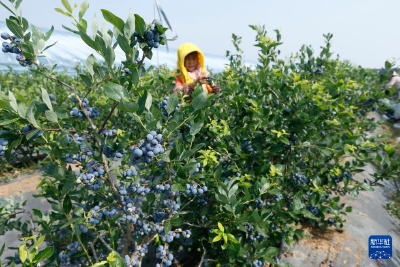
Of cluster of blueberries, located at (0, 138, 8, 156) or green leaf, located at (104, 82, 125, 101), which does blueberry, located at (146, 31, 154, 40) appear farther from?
cluster of blueberries, located at (0, 138, 8, 156)

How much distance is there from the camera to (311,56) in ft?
10.6

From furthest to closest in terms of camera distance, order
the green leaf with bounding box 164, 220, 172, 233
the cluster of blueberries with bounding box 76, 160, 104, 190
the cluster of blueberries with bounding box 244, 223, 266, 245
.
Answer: the cluster of blueberries with bounding box 244, 223, 266, 245, the green leaf with bounding box 164, 220, 172, 233, the cluster of blueberries with bounding box 76, 160, 104, 190

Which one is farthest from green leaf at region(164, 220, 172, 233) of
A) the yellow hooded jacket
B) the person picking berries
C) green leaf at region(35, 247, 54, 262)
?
the yellow hooded jacket

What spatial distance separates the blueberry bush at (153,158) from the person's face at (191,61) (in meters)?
1.11

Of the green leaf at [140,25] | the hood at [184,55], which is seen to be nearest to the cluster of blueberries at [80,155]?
the green leaf at [140,25]

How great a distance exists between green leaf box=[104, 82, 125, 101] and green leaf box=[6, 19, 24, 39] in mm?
501

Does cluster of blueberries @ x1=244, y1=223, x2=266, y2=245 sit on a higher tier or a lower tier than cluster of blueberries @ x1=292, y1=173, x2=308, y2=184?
lower

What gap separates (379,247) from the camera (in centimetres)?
254

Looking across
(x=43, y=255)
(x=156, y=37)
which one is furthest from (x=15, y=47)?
(x=43, y=255)

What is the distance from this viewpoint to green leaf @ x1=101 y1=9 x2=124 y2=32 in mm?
830

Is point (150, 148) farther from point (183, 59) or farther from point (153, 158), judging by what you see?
point (183, 59)

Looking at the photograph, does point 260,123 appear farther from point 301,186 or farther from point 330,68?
point 330,68

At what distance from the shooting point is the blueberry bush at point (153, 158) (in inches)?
37.1

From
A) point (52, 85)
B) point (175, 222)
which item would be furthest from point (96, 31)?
point (52, 85)
